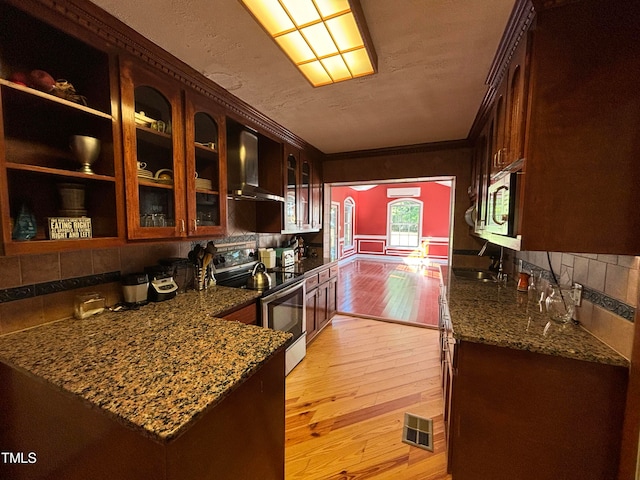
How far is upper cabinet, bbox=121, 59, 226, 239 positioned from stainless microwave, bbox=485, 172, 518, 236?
Answer: 185 centimetres

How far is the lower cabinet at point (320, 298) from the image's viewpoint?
9.42ft

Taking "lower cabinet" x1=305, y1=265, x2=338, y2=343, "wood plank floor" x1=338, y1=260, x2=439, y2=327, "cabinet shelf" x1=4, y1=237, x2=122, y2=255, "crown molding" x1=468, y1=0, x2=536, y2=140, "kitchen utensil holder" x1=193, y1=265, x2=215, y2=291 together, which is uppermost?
"crown molding" x1=468, y1=0, x2=536, y2=140

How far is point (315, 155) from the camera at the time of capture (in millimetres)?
3473

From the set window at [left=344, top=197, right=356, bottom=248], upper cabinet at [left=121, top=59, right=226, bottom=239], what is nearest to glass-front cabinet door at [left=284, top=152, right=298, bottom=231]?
upper cabinet at [left=121, top=59, right=226, bottom=239]

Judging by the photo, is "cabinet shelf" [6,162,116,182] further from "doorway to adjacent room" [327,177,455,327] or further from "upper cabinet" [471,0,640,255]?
"doorway to adjacent room" [327,177,455,327]

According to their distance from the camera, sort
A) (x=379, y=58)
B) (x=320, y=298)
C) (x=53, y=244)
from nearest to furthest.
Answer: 1. (x=53, y=244)
2. (x=379, y=58)
3. (x=320, y=298)

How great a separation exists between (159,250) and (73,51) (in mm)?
1210

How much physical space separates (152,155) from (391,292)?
4.57 metres

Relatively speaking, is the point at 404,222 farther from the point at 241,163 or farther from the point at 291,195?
the point at 241,163

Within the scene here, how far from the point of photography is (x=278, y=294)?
216 centimetres

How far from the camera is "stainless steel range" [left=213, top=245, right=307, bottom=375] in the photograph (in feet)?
6.79

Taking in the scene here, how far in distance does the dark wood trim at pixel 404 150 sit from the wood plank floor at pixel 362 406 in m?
2.35

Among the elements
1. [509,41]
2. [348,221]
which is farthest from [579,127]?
[348,221]

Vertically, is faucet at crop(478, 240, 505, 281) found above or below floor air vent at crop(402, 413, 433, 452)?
above
